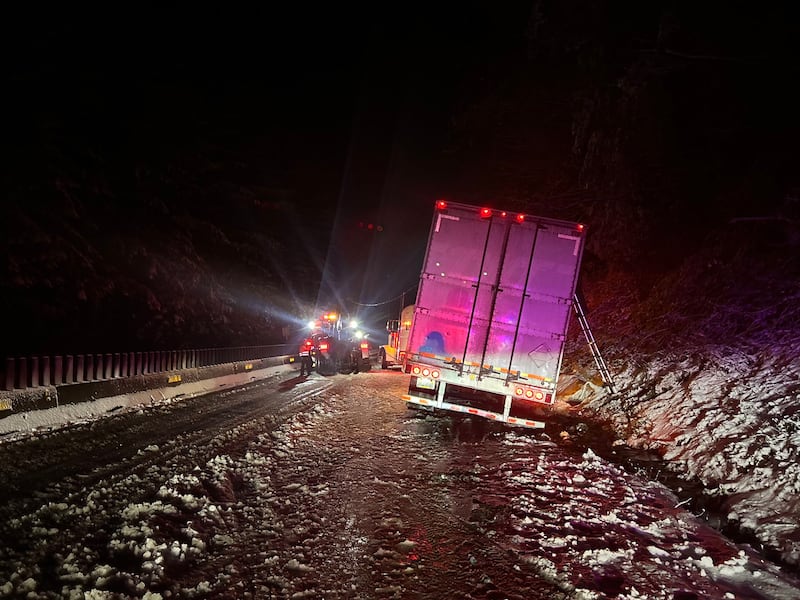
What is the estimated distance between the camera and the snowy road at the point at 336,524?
4.27m

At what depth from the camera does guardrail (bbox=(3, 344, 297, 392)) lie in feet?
27.5

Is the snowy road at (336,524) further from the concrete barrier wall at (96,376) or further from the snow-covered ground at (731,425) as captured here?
the concrete barrier wall at (96,376)

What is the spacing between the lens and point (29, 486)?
5.84 metres

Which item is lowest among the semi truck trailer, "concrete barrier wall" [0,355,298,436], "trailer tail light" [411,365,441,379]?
"concrete barrier wall" [0,355,298,436]

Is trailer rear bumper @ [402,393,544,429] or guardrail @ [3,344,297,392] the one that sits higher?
trailer rear bumper @ [402,393,544,429]

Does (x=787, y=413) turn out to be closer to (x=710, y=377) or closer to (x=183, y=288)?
(x=710, y=377)

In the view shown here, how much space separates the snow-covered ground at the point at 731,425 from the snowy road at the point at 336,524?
678mm

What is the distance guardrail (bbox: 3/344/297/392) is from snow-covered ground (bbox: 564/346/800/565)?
1014cm

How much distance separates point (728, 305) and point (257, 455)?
10410 millimetres

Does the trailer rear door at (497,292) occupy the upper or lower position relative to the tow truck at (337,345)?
upper

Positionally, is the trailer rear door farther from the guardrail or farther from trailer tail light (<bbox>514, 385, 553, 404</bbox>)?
the guardrail

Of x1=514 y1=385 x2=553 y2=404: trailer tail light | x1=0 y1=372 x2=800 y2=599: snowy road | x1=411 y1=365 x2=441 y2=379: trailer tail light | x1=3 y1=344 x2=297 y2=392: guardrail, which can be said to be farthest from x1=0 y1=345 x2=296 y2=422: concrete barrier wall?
x1=514 y1=385 x2=553 y2=404: trailer tail light

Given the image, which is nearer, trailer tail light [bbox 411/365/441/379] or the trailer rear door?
the trailer rear door

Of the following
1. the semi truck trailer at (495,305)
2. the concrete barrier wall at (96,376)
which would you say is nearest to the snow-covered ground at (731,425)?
the semi truck trailer at (495,305)
